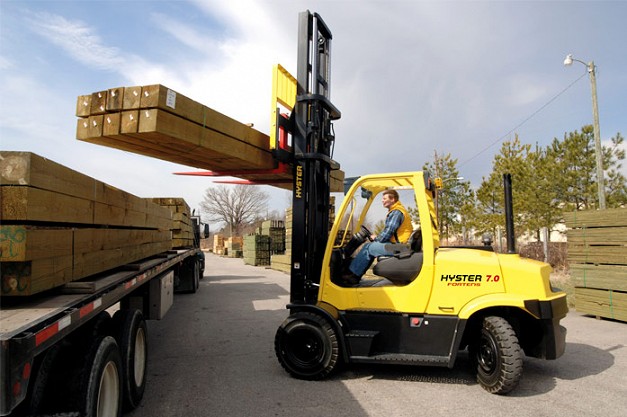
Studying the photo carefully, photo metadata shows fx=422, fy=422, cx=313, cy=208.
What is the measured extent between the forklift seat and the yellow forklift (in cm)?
1

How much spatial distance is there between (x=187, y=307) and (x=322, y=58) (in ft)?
22.3

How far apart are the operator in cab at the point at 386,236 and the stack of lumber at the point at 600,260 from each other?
17.4ft

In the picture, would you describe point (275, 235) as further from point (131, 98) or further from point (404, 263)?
point (131, 98)

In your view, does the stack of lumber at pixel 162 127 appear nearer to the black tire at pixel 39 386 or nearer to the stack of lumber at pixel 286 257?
the black tire at pixel 39 386

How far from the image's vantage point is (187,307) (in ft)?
33.0

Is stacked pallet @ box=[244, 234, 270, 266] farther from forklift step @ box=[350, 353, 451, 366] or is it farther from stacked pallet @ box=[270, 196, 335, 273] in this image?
forklift step @ box=[350, 353, 451, 366]

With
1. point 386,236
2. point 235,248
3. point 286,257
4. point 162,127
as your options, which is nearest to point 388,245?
point 386,236

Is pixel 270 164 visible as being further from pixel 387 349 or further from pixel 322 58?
pixel 387 349

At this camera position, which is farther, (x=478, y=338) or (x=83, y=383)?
(x=478, y=338)

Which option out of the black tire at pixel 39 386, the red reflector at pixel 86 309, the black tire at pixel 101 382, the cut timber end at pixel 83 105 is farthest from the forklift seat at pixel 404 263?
the cut timber end at pixel 83 105

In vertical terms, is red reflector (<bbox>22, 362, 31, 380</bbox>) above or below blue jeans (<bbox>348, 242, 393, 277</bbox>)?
below

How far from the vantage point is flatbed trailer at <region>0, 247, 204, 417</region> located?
199 centimetres

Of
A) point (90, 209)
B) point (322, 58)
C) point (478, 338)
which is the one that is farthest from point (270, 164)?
point (478, 338)

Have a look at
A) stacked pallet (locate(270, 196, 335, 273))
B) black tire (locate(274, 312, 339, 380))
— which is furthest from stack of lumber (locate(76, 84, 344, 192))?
stacked pallet (locate(270, 196, 335, 273))
